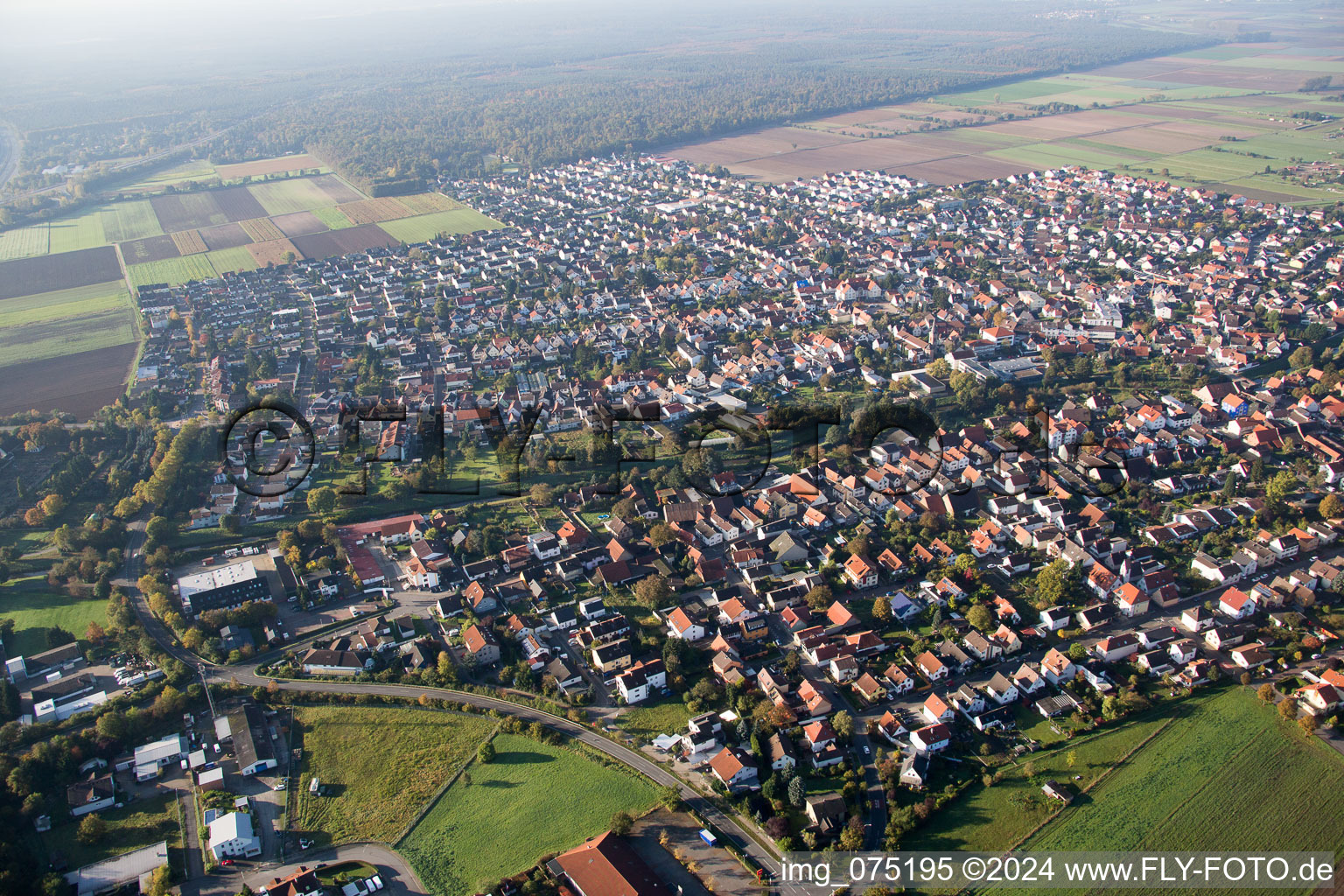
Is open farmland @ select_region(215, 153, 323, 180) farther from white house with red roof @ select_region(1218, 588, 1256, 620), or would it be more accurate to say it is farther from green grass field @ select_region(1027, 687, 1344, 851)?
green grass field @ select_region(1027, 687, 1344, 851)

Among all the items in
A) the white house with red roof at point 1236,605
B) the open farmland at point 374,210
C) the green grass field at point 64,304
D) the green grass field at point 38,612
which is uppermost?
the open farmland at point 374,210

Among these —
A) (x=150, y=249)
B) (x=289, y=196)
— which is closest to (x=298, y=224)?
(x=150, y=249)

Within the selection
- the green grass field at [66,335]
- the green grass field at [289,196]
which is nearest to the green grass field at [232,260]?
the green grass field at [66,335]

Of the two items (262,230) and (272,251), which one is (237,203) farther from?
(272,251)

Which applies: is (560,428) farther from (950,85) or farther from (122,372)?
(950,85)

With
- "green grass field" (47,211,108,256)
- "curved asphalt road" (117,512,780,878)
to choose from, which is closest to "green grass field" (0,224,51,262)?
"green grass field" (47,211,108,256)

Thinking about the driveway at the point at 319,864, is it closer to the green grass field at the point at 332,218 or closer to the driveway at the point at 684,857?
the driveway at the point at 684,857
